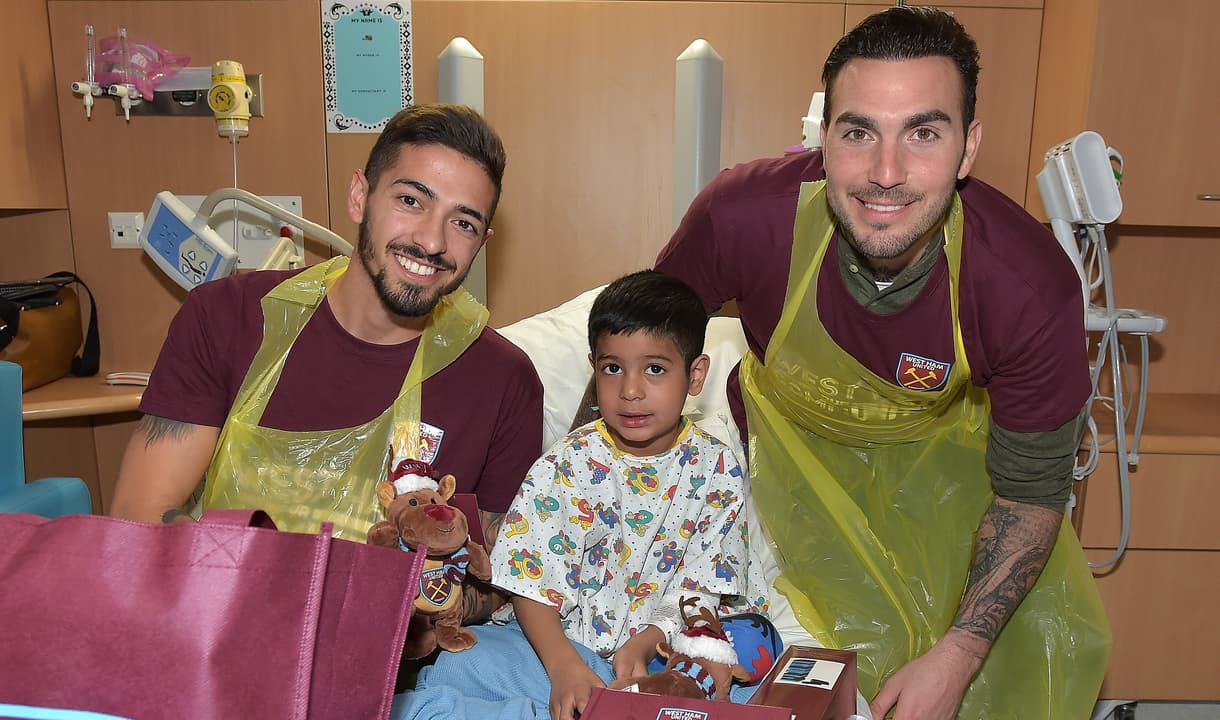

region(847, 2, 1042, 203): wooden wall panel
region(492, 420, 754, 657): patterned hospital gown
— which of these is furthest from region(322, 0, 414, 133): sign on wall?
region(492, 420, 754, 657): patterned hospital gown

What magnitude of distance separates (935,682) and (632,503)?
505 mm

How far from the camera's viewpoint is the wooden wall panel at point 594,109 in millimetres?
2508

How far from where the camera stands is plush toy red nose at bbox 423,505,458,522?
1179mm

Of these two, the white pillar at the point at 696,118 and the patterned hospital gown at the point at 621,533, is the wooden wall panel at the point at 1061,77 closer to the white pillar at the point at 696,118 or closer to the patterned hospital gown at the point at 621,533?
the white pillar at the point at 696,118

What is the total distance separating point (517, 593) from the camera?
1.30m

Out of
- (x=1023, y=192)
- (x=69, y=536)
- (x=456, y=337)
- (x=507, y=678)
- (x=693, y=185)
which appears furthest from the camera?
(x=1023, y=192)

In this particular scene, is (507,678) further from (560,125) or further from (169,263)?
(560,125)

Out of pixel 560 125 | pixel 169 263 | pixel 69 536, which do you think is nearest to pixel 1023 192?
pixel 560 125

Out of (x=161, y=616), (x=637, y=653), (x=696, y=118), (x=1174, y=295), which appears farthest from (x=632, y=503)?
(x=1174, y=295)

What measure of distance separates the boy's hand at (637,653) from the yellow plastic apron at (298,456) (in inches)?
16.9

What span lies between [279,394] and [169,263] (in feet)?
3.10

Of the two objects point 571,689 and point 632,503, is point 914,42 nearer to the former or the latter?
point 632,503

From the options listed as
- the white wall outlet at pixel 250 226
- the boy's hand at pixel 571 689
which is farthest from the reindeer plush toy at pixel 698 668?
the white wall outlet at pixel 250 226

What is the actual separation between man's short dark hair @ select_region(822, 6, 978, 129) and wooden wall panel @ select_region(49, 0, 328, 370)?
5.66 feet
